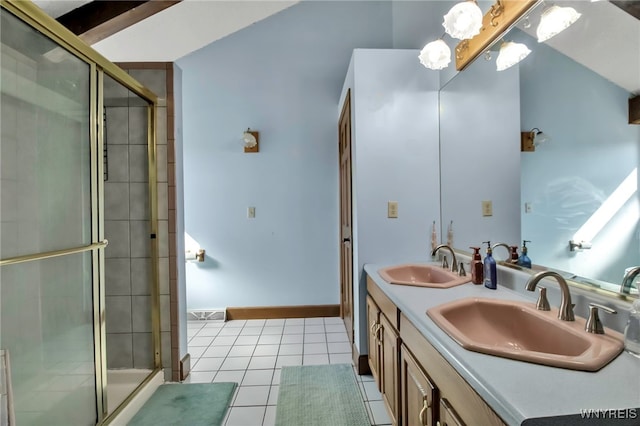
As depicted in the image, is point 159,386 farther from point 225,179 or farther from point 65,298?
point 225,179

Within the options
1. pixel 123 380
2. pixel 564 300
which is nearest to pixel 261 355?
pixel 123 380

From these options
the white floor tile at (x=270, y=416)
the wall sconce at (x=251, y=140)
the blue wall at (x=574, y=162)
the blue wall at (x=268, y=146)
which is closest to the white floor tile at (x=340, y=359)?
the white floor tile at (x=270, y=416)

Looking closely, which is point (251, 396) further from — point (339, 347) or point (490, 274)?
point (490, 274)

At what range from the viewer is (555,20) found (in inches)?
46.5

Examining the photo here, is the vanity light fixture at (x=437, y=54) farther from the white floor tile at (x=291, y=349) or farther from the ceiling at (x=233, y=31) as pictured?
the white floor tile at (x=291, y=349)

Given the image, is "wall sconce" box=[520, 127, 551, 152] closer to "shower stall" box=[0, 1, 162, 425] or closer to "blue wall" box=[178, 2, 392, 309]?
"blue wall" box=[178, 2, 392, 309]

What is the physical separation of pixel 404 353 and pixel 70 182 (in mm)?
1769

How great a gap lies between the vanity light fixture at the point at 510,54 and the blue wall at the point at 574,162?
0.03m

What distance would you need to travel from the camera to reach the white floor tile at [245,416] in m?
1.70

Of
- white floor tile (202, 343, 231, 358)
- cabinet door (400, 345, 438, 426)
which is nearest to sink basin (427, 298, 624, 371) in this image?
cabinet door (400, 345, 438, 426)

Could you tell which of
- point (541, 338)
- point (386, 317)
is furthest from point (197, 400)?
point (541, 338)

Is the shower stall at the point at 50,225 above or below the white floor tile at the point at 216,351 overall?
above

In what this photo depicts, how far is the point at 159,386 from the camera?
6.70 feet

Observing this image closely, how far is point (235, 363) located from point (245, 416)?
0.65 meters
